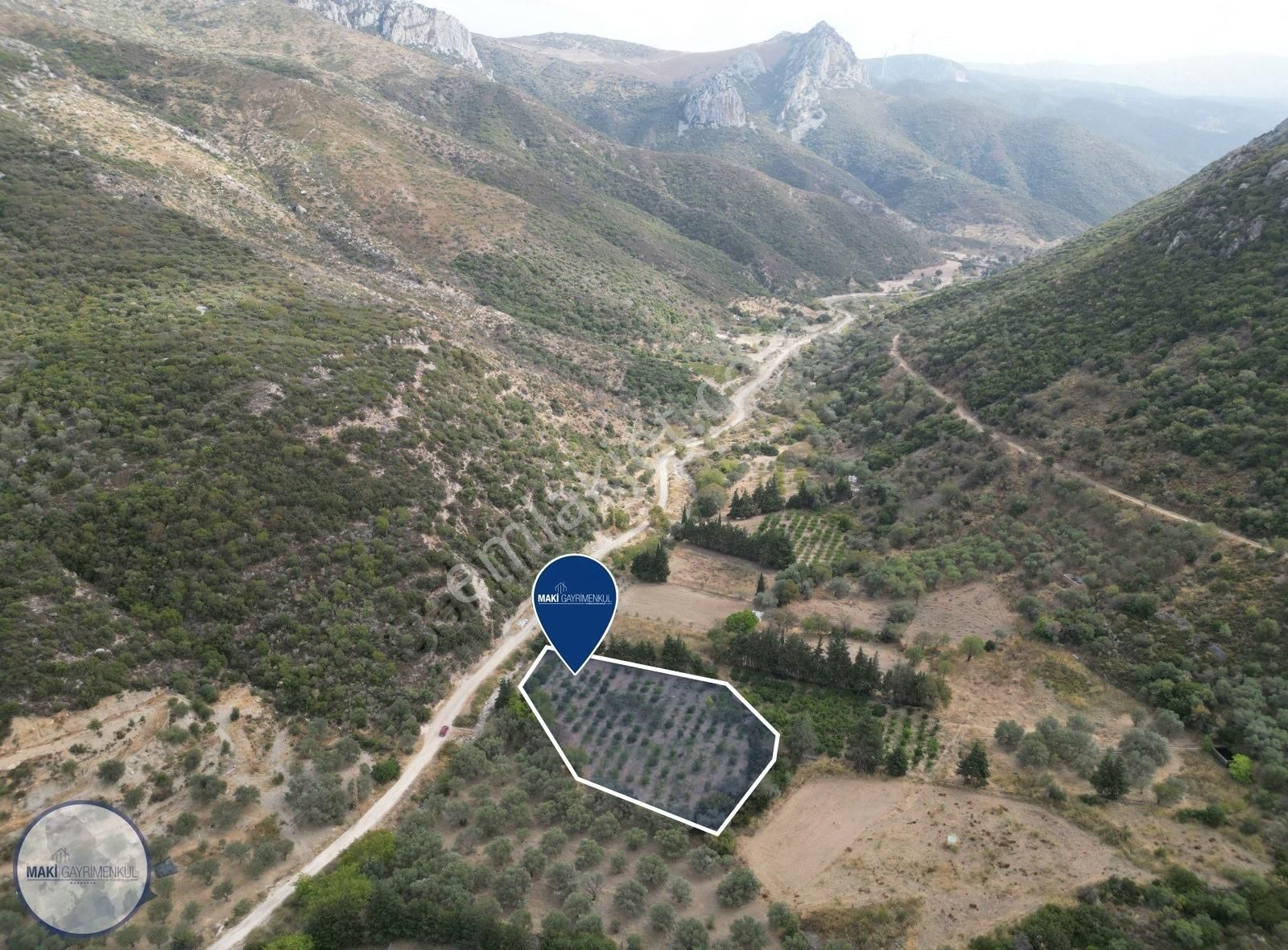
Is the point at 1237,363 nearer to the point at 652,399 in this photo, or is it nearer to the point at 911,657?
the point at 911,657

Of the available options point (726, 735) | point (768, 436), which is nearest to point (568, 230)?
point (768, 436)

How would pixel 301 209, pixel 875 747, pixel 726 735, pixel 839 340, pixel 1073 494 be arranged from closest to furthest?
pixel 726 735
pixel 875 747
pixel 1073 494
pixel 301 209
pixel 839 340

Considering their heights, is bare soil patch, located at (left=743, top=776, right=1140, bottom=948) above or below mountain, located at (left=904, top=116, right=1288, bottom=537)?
below

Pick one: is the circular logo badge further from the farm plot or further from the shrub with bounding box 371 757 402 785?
the farm plot

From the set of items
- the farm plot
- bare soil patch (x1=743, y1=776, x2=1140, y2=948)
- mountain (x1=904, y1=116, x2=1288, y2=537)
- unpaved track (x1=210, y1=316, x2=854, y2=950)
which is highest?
mountain (x1=904, y1=116, x2=1288, y2=537)

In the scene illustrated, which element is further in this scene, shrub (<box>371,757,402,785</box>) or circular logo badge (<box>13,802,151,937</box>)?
shrub (<box>371,757,402,785</box>)

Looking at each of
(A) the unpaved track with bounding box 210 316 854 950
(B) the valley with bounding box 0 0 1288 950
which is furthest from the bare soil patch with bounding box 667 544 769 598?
→ (A) the unpaved track with bounding box 210 316 854 950
